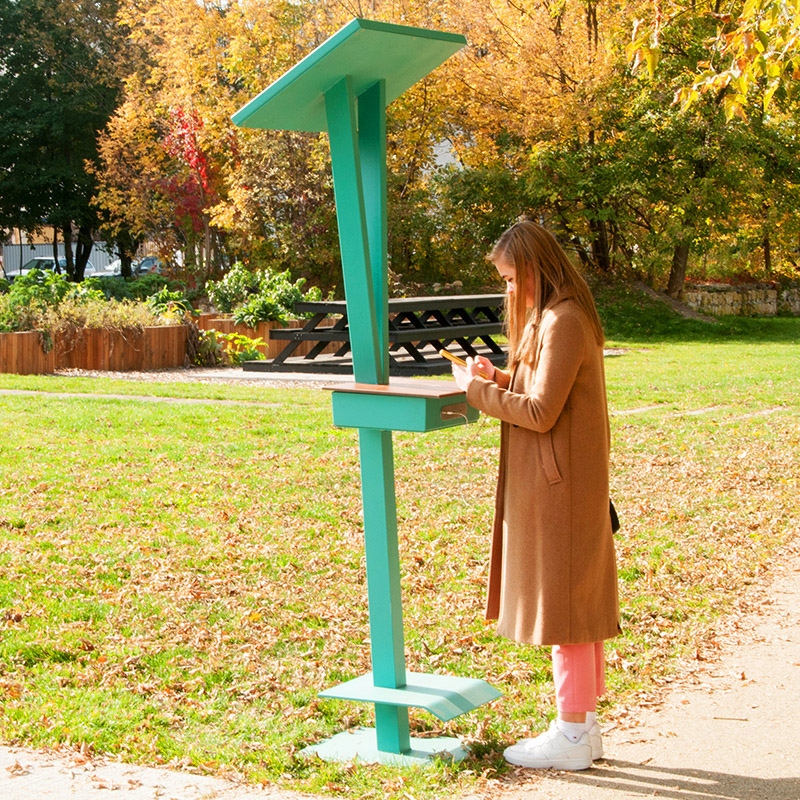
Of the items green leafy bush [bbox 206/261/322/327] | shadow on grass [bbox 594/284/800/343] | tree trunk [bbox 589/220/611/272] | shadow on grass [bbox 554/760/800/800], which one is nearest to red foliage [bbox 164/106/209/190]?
green leafy bush [bbox 206/261/322/327]

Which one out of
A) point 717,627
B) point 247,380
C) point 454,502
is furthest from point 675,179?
point 717,627

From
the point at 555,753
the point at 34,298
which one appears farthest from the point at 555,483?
the point at 34,298

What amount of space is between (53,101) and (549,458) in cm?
3456

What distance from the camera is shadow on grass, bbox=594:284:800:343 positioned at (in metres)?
21.1

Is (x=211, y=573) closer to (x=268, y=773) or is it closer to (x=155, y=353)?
(x=268, y=773)

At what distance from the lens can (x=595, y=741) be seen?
3287mm

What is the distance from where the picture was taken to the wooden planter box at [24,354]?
13.0 m

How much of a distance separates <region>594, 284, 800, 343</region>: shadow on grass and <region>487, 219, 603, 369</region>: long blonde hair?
17732 millimetres

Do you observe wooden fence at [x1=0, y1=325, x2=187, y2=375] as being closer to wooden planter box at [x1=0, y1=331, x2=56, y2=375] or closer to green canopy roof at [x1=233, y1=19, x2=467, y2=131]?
wooden planter box at [x1=0, y1=331, x2=56, y2=375]

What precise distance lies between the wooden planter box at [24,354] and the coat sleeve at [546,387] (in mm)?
11174

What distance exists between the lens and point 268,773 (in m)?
3.23

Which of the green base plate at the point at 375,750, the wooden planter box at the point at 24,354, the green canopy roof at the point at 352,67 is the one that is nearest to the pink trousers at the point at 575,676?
the green base plate at the point at 375,750

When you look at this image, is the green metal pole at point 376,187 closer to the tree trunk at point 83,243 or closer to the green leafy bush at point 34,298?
the green leafy bush at point 34,298

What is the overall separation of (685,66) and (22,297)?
15.5 metres
